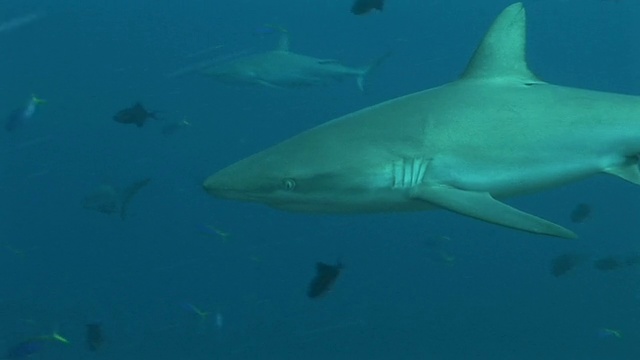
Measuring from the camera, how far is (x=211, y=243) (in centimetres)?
2441

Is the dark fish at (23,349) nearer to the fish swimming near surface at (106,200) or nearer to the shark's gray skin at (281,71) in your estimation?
the fish swimming near surface at (106,200)

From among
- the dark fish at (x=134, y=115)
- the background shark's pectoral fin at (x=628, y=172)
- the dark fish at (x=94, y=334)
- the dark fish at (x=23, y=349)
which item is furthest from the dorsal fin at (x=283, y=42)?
the background shark's pectoral fin at (x=628, y=172)

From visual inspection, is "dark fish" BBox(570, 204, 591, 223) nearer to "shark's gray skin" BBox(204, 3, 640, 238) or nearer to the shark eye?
"shark's gray skin" BBox(204, 3, 640, 238)

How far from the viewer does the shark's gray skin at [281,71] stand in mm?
9587

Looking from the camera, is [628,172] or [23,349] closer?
[628,172]

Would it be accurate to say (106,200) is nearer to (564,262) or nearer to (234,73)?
(234,73)

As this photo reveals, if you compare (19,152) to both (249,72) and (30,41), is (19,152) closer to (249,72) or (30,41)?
(30,41)

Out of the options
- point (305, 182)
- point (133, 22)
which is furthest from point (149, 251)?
point (305, 182)

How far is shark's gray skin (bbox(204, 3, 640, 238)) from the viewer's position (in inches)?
129

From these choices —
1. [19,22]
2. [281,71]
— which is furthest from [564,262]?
[19,22]

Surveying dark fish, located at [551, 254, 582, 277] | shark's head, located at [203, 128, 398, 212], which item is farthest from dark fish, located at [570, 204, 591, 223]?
shark's head, located at [203, 128, 398, 212]

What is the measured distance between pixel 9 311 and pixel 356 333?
770 centimetres

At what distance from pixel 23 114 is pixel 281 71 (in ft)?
9.82

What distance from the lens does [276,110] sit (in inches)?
1167
